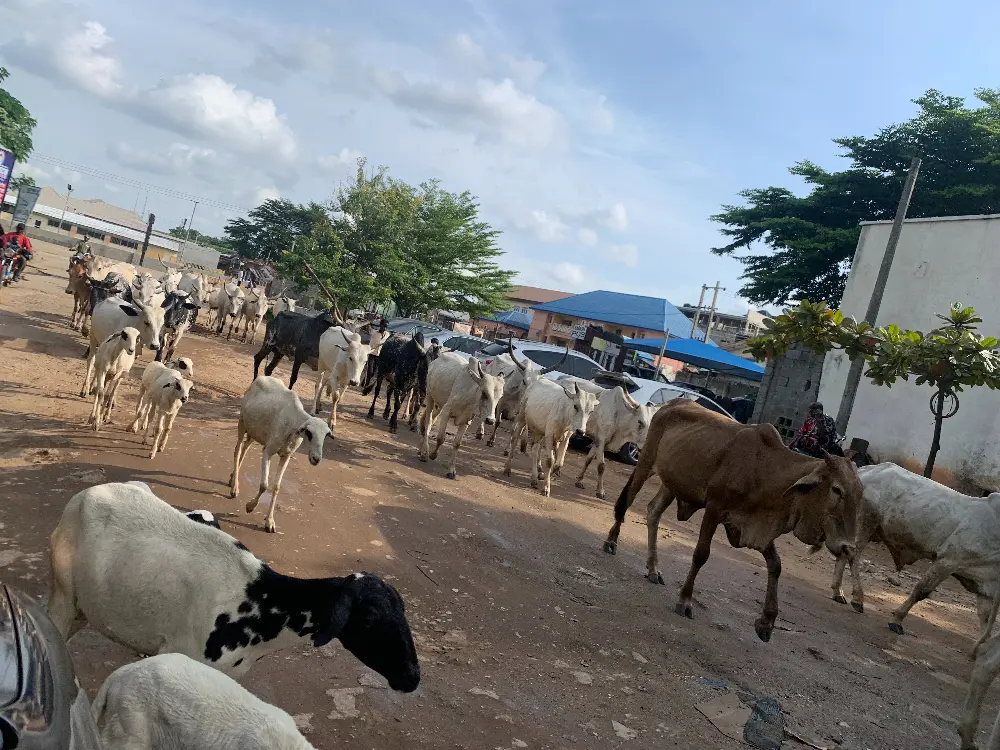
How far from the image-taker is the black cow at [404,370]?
44.7ft

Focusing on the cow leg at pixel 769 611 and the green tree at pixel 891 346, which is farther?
the green tree at pixel 891 346

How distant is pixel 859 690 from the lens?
654 cm

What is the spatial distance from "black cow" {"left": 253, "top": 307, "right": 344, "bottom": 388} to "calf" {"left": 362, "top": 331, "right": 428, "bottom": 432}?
130 cm

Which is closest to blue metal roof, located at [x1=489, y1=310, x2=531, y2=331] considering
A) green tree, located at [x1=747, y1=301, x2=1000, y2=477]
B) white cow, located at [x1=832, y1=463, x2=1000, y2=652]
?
green tree, located at [x1=747, y1=301, x2=1000, y2=477]

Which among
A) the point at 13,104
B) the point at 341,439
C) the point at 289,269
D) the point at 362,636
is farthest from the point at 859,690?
the point at 13,104

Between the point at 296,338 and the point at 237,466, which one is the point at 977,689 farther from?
the point at 296,338

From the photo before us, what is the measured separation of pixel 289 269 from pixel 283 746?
87.3 feet

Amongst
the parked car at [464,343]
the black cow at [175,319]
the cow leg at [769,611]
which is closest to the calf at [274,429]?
the cow leg at [769,611]

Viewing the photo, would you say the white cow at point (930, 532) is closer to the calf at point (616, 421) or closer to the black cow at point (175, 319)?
the calf at point (616, 421)

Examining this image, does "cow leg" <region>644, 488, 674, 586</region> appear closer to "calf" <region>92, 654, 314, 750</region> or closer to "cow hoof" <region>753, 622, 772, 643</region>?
"cow hoof" <region>753, 622, 772, 643</region>

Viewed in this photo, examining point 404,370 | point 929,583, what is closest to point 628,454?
point 404,370

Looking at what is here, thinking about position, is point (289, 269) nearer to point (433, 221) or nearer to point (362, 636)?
point (433, 221)

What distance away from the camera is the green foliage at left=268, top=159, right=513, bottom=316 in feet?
87.0

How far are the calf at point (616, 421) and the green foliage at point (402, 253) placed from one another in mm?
14771
